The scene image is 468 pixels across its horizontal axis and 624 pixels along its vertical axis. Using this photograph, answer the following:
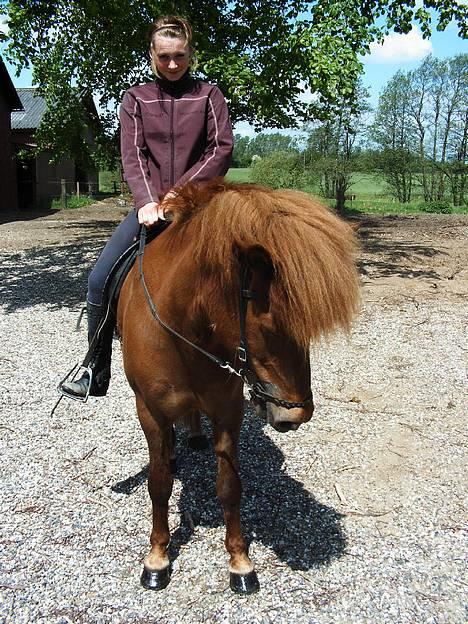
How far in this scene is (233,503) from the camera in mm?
2652

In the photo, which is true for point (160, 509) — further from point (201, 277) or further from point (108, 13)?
point (108, 13)

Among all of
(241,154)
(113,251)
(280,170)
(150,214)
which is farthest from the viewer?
(241,154)

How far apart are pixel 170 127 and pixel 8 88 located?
87.1ft

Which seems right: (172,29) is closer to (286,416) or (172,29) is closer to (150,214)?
(150,214)

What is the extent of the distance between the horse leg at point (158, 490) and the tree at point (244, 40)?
7.81 metres

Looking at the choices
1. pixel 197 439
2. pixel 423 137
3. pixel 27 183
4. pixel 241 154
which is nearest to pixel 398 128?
pixel 423 137

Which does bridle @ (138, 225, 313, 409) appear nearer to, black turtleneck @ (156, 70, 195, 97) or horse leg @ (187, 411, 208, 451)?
black turtleneck @ (156, 70, 195, 97)

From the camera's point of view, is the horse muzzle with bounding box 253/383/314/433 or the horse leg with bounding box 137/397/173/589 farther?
the horse leg with bounding box 137/397/173/589

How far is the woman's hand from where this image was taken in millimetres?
2475

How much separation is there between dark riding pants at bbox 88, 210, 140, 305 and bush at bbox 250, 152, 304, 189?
78.7ft

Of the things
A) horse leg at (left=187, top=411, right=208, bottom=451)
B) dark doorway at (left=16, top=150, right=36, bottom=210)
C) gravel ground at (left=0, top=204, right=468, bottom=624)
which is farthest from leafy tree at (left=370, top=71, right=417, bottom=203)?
horse leg at (left=187, top=411, right=208, bottom=451)

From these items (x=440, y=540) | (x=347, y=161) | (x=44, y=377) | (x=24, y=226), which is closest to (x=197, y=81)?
(x=440, y=540)

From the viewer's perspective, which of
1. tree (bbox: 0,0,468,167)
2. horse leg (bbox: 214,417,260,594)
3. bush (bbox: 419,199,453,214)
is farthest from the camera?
bush (bbox: 419,199,453,214)

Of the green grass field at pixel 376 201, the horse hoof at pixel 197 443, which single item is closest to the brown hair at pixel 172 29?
the horse hoof at pixel 197 443
